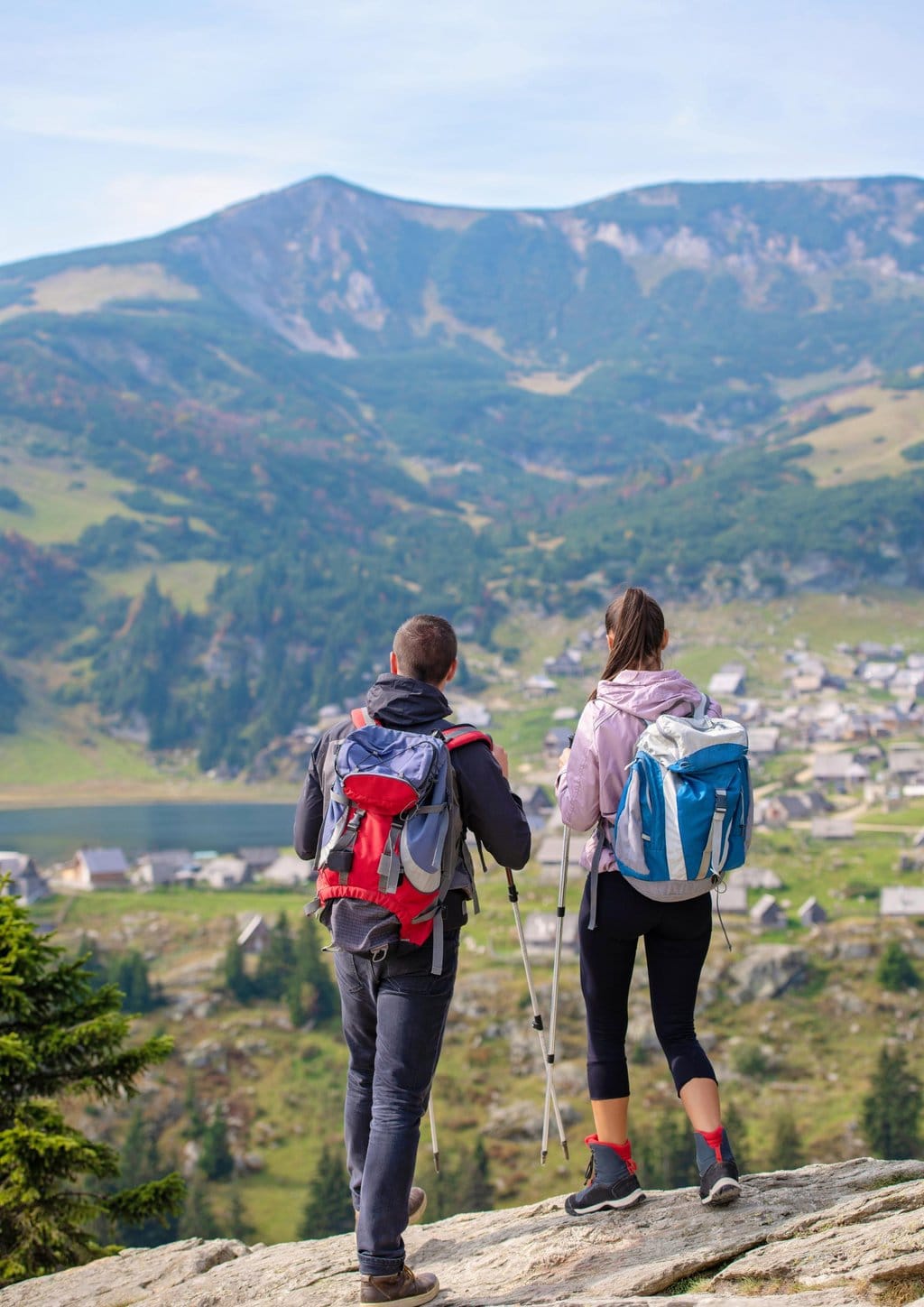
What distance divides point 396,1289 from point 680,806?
2.34 meters

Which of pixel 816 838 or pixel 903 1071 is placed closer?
pixel 903 1071

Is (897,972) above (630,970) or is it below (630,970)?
below

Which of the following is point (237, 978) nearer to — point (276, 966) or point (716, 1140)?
point (276, 966)

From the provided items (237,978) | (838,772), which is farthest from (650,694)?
(838,772)

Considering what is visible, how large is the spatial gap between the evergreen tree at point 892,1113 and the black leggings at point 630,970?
3474 centimetres

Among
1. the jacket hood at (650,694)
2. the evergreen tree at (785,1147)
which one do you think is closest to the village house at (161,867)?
the evergreen tree at (785,1147)

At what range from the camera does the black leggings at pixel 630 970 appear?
551 cm

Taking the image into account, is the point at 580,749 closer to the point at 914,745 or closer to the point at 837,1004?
the point at 837,1004

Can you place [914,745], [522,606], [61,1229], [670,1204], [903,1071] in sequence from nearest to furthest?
[670,1204]
[61,1229]
[903,1071]
[914,745]
[522,606]

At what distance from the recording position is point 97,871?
78.4 meters

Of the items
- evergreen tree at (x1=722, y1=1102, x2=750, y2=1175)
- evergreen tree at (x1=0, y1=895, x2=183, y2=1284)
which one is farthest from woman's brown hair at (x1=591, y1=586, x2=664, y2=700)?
evergreen tree at (x1=722, y1=1102, x2=750, y2=1175)

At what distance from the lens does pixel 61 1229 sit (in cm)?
843

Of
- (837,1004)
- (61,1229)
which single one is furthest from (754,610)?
(61,1229)

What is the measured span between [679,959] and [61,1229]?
17.2 ft
